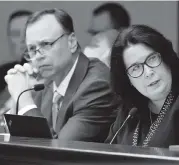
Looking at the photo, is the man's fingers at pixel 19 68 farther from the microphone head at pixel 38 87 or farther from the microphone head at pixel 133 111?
the microphone head at pixel 133 111

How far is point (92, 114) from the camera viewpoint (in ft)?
9.65

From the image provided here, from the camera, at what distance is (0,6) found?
129 inches

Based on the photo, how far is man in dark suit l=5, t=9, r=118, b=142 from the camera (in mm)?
2904

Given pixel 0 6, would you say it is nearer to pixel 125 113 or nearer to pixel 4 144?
pixel 125 113

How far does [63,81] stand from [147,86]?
2.21 feet

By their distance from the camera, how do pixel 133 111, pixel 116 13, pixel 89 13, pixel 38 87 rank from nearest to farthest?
pixel 133 111 → pixel 116 13 → pixel 89 13 → pixel 38 87

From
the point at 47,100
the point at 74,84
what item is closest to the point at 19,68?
the point at 47,100

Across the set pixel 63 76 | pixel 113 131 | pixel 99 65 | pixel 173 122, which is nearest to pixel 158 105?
pixel 173 122

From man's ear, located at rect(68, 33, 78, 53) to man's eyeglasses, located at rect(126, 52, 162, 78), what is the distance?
496mm

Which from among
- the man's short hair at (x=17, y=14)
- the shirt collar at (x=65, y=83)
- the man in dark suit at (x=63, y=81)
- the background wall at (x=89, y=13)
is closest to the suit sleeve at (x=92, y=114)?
the man in dark suit at (x=63, y=81)

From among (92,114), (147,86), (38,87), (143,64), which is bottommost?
(92,114)

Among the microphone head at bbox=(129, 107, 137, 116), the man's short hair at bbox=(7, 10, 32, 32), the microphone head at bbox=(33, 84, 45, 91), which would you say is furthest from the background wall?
the microphone head at bbox=(129, 107, 137, 116)

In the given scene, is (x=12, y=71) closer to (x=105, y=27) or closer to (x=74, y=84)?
(x=74, y=84)

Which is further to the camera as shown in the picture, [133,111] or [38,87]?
[38,87]
